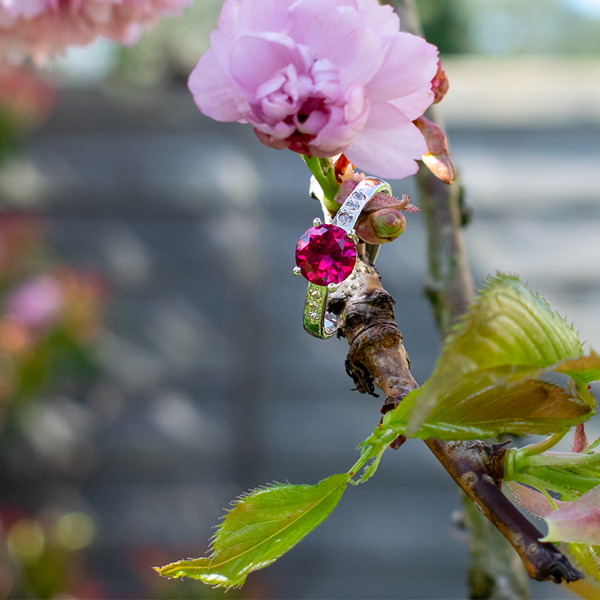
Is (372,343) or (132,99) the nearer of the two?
(372,343)

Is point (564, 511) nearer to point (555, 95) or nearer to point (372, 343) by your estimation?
point (372, 343)

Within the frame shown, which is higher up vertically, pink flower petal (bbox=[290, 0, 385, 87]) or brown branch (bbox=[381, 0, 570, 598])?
pink flower petal (bbox=[290, 0, 385, 87])

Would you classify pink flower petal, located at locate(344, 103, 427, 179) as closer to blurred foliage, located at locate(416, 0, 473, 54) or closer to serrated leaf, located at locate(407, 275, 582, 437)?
serrated leaf, located at locate(407, 275, 582, 437)

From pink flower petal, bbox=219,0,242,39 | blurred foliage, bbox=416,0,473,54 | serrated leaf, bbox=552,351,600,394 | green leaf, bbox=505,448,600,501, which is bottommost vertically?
green leaf, bbox=505,448,600,501

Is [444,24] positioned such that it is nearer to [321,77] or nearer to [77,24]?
[77,24]

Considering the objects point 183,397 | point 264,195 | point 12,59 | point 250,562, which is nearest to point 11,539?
point 183,397

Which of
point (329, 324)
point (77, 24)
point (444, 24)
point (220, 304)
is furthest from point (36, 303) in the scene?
point (444, 24)

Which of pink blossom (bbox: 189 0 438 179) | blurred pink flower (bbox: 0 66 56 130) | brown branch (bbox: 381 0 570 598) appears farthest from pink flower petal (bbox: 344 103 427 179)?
blurred pink flower (bbox: 0 66 56 130)
